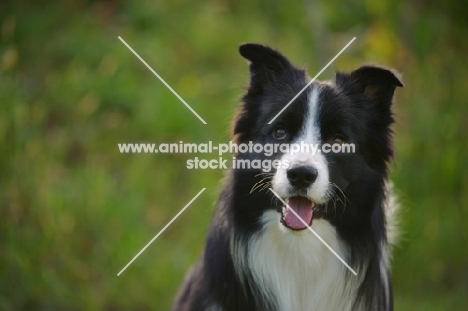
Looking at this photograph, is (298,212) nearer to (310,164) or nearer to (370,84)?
(310,164)

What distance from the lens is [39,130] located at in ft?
18.4

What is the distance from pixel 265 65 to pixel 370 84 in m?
0.62

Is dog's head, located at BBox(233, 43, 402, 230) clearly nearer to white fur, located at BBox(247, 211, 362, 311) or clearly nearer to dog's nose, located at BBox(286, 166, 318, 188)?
dog's nose, located at BBox(286, 166, 318, 188)

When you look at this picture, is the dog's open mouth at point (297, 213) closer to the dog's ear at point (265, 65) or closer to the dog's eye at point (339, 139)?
the dog's eye at point (339, 139)

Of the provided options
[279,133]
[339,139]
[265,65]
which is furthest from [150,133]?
[339,139]

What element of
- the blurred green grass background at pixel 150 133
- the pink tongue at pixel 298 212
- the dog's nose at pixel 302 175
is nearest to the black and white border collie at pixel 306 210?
the pink tongue at pixel 298 212

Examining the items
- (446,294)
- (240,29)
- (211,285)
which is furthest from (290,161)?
(240,29)

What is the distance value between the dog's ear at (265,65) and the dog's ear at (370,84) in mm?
335

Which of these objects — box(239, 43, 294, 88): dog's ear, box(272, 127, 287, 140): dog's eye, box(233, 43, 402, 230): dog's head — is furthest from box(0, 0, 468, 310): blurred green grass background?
box(272, 127, 287, 140): dog's eye

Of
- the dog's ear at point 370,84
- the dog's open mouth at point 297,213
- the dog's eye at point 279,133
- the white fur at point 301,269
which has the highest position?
the dog's ear at point 370,84

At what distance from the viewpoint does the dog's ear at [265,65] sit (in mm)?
3793

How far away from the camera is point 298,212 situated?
3498mm

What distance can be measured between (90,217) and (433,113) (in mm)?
3286

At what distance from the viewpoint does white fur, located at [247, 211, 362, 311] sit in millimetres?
3629
